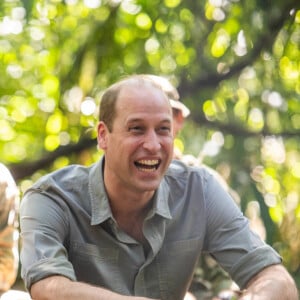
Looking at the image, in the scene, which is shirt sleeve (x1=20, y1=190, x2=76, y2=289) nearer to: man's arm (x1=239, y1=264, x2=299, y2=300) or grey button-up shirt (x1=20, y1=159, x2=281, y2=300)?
grey button-up shirt (x1=20, y1=159, x2=281, y2=300)

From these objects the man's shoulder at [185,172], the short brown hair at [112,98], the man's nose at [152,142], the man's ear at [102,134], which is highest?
the short brown hair at [112,98]

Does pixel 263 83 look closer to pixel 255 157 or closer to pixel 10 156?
pixel 255 157

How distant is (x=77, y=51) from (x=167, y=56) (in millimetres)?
506

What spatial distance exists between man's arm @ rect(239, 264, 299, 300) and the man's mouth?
0.40 m

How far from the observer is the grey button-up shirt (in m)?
2.52

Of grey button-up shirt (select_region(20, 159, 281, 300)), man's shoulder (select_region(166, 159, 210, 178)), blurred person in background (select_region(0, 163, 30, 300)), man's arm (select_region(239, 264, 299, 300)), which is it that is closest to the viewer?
man's arm (select_region(239, 264, 299, 300))

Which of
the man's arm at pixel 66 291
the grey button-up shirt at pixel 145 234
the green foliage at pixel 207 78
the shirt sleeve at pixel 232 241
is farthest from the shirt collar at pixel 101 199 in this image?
the green foliage at pixel 207 78

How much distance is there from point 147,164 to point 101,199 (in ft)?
0.58

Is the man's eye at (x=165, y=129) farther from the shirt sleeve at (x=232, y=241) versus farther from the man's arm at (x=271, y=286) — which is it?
the man's arm at (x=271, y=286)

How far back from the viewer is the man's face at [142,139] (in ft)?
8.10

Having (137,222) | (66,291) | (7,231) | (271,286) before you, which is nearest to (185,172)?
(137,222)

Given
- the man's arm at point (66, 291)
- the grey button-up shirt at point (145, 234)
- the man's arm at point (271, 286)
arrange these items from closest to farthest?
the man's arm at point (66, 291)
the man's arm at point (271, 286)
the grey button-up shirt at point (145, 234)

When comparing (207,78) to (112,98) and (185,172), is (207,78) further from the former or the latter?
(112,98)

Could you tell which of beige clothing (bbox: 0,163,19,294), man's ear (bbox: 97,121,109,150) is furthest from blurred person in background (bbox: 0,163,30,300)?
man's ear (bbox: 97,121,109,150)
